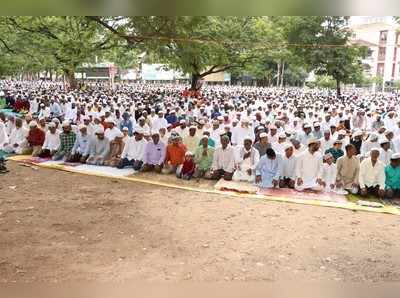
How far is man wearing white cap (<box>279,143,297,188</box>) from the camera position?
21.5 ft

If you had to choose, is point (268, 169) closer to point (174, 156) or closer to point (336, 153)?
point (336, 153)

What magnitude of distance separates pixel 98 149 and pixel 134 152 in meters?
0.71

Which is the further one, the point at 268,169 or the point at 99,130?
the point at 99,130

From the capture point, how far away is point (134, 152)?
7.75 meters

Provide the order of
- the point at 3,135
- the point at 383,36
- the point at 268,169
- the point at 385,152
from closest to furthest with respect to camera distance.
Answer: the point at 268,169 < the point at 385,152 < the point at 3,135 < the point at 383,36

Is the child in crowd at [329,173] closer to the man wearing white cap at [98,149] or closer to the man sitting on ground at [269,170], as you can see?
the man sitting on ground at [269,170]

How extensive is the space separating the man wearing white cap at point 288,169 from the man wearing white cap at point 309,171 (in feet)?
0.26

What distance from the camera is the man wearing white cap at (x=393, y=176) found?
614 centimetres

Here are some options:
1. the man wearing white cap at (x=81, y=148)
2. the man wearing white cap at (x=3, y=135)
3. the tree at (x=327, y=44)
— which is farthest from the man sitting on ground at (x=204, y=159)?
the tree at (x=327, y=44)

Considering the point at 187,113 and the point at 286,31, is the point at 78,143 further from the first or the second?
the point at 286,31

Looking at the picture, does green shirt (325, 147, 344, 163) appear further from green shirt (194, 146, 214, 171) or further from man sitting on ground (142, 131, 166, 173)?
man sitting on ground (142, 131, 166, 173)

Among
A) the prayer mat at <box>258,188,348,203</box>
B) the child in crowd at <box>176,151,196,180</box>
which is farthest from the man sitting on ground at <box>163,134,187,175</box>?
the prayer mat at <box>258,188,348,203</box>

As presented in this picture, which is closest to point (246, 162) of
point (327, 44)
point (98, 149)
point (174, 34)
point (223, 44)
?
point (174, 34)
